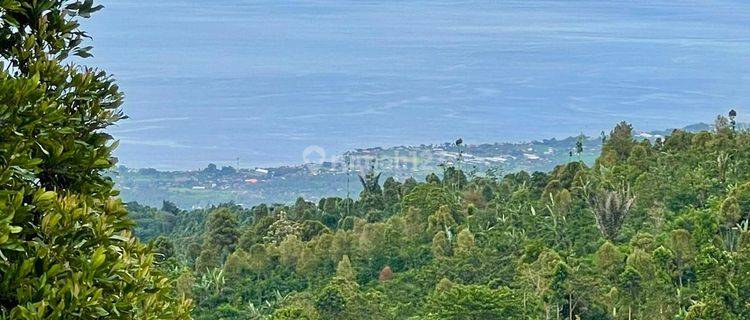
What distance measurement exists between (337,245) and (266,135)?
41847mm

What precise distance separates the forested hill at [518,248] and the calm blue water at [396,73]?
31542 mm

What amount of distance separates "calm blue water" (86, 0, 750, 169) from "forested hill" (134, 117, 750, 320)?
103 ft

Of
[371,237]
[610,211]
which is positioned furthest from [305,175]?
[610,211]

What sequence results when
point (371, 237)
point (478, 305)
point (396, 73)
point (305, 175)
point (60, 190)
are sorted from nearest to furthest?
1. point (60, 190)
2. point (478, 305)
3. point (371, 237)
4. point (305, 175)
5. point (396, 73)

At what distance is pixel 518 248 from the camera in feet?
68.5

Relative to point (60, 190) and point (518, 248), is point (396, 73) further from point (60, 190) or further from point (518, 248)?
point (60, 190)

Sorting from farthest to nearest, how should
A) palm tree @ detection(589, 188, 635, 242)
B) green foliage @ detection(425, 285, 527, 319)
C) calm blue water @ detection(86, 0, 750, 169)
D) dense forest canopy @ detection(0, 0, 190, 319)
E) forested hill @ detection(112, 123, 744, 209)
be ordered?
calm blue water @ detection(86, 0, 750, 169) < forested hill @ detection(112, 123, 744, 209) < palm tree @ detection(589, 188, 635, 242) < green foliage @ detection(425, 285, 527, 319) < dense forest canopy @ detection(0, 0, 190, 319)

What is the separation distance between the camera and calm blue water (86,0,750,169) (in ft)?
219

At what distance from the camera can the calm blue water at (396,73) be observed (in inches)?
2630

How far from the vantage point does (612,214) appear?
20984 millimetres

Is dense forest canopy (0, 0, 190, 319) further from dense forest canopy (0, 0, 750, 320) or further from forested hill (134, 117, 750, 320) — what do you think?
forested hill (134, 117, 750, 320)

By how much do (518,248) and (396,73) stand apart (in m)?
69.1

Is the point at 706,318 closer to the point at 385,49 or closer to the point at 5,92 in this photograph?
the point at 5,92

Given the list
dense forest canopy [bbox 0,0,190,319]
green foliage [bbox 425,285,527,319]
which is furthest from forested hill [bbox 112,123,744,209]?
dense forest canopy [bbox 0,0,190,319]
